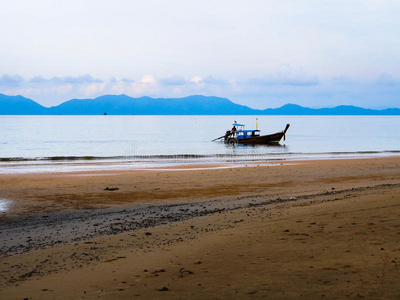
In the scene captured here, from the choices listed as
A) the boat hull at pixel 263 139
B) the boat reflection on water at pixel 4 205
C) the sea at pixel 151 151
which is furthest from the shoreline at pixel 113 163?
the boat hull at pixel 263 139

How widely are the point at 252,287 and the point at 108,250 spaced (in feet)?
12.0

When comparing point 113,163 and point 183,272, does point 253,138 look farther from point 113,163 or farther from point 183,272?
point 183,272

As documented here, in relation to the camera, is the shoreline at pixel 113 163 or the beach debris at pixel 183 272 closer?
the beach debris at pixel 183 272

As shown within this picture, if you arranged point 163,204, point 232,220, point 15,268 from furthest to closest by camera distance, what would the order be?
1. point 163,204
2. point 232,220
3. point 15,268

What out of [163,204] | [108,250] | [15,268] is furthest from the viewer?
[163,204]

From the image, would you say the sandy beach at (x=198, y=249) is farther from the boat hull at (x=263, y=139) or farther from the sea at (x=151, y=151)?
the boat hull at (x=263, y=139)

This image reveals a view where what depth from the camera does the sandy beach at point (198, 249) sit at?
566 centimetres

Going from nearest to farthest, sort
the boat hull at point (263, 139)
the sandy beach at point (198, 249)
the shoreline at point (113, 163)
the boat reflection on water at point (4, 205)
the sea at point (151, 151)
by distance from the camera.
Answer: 1. the sandy beach at point (198, 249)
2. the boat reflection on water at point (4, 205)
3. the shoreline at point (113, 163)
4. the sea at point (151, 151)
5. the boat hull at point (263, 139)

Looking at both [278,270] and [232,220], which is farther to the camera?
[232,220]

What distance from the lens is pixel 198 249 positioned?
759 cm

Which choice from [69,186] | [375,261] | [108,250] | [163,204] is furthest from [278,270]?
[69,186]

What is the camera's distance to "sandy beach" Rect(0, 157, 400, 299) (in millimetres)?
5660

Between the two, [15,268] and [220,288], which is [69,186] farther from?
[220,288]

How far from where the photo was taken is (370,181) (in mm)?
20234
